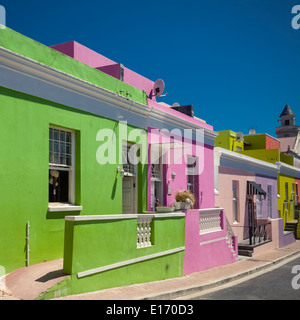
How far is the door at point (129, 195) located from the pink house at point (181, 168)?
1.85 ft

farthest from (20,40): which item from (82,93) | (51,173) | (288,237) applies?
(288,237)

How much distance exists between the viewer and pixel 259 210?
71.9ft

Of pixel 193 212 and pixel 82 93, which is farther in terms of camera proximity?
pixel 193 212

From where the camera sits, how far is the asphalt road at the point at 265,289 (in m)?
8.30

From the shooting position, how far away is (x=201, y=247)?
1194 centimetres

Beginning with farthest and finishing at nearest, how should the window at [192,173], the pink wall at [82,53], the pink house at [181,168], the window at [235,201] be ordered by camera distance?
the window at [235,201] → the window at [192,173] → the pink wall at [82,53] → the pink house at [181,168]

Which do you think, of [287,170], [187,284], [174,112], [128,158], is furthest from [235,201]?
[287,170]

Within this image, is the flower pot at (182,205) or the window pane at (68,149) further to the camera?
the flower pot at (182,205)

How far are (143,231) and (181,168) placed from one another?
532 centimetres

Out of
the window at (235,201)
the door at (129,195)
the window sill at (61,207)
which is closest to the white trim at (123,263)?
the window sill at (61,207)

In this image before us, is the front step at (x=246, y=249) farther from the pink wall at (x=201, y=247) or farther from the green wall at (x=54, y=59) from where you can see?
the green wall at (x=54, y=59)

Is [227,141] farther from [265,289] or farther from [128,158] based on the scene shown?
[265,289]

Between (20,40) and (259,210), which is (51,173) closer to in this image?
(20,40)

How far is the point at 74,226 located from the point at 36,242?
1.58 meters
